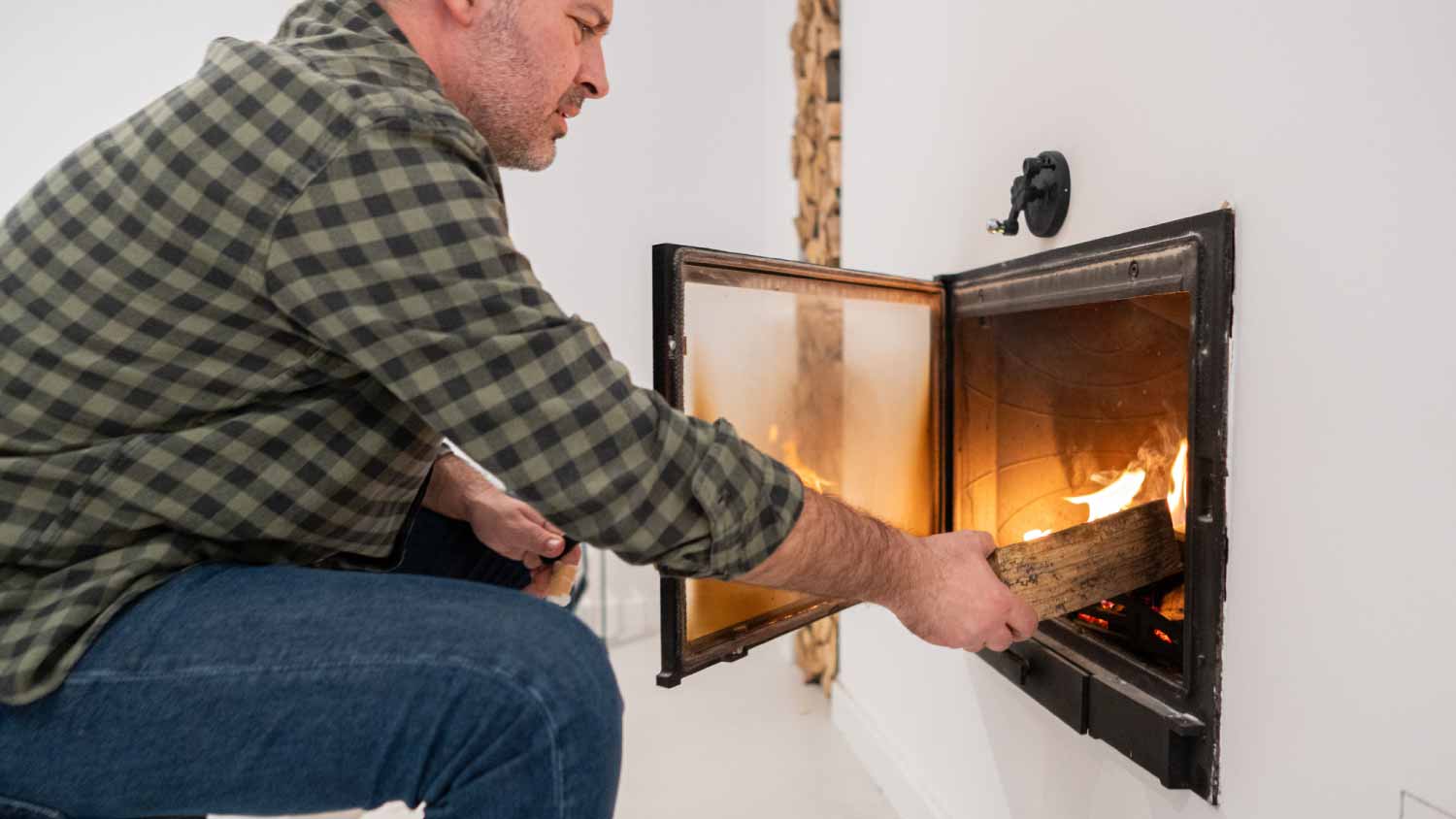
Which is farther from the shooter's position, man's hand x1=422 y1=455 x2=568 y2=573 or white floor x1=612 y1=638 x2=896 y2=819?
white floor x1=612 y1=638 x2=896 y2=819

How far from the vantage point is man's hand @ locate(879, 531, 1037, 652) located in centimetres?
94

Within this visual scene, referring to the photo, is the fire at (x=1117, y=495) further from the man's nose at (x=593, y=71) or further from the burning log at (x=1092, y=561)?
the man's nose at (x=593, y=71)

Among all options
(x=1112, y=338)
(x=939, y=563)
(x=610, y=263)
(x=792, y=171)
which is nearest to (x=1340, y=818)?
(x=939, y=563)

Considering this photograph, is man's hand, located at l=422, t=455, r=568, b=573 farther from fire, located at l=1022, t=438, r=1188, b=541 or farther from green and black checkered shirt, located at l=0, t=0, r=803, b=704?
fire, located at l=1022, t=438, r=1188, b=541

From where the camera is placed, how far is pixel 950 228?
61.9 inches

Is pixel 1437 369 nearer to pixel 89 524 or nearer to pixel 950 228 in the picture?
pixel 950 228

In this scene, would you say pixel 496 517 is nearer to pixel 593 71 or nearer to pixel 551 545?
pixel 551 545

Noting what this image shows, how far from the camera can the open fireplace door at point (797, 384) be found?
1.12m

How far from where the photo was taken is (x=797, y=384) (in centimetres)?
133

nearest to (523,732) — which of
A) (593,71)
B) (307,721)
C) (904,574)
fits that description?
(307,721)

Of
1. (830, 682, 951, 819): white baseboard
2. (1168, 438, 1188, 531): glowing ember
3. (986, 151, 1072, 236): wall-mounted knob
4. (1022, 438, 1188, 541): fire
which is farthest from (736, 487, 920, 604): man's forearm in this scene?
(830, 682, 951, 819): white baseboard

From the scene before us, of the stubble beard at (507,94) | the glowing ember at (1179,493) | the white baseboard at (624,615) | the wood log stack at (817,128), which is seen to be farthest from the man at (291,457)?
the white baseboard at (624,615)

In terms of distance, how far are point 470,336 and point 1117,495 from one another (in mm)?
974

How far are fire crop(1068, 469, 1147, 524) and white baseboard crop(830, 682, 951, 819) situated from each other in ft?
2.22
